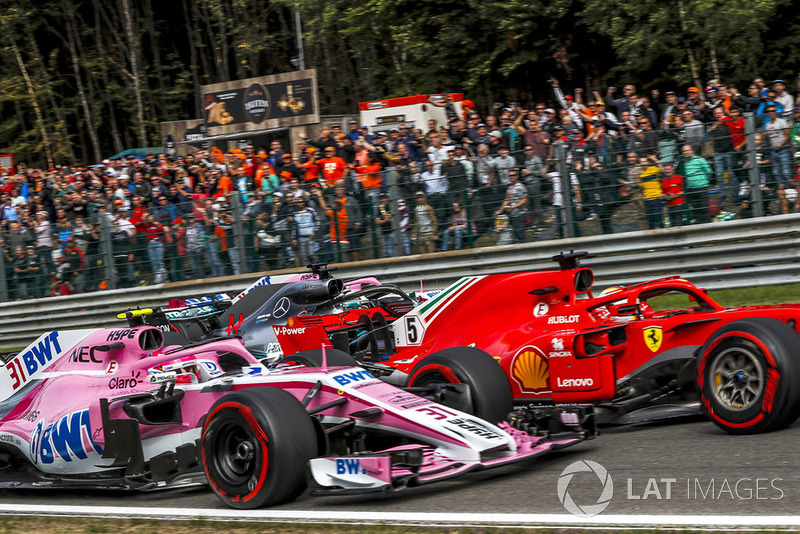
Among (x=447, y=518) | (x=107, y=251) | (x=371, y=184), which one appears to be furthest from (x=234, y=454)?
(x=107, y=251)

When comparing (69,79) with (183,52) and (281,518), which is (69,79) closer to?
(183,52)

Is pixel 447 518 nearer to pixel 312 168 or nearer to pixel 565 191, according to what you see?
pixel 565 191

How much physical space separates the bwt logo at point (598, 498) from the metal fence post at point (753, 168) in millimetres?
6588

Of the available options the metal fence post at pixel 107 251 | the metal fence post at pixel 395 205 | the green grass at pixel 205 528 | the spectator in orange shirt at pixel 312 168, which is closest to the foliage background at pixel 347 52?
the spectator in orange shirt at pixel 312 168

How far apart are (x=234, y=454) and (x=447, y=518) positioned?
159 cm

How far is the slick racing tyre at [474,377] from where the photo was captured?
281 inches

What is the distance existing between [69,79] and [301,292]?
1254 inches

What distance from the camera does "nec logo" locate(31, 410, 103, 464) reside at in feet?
24.8

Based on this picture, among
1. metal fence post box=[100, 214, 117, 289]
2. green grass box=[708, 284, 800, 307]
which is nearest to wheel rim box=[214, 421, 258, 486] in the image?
green grass box=[708, 284, 800, 307]

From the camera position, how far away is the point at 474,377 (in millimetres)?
7234

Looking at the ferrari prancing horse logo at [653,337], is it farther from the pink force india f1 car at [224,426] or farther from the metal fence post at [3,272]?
the metal fence post at [3,272]

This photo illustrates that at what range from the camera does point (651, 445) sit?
22.9 feet

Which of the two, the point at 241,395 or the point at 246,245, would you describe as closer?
the point at 241,395

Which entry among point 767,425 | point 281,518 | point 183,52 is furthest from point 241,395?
point 183,52
